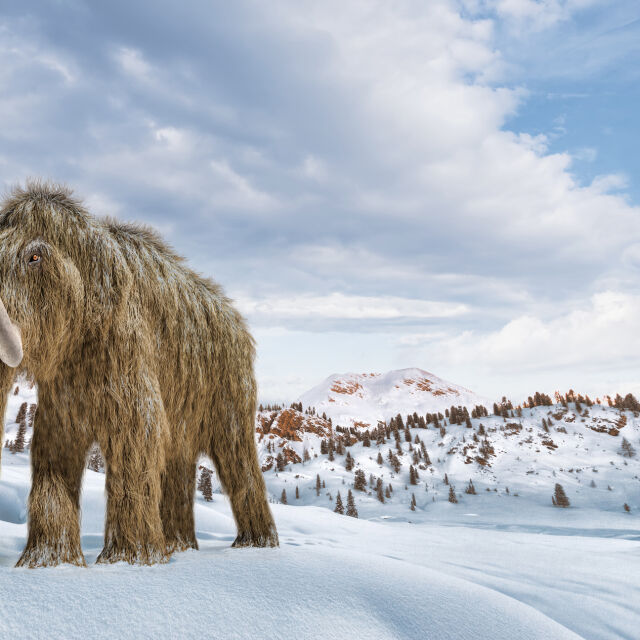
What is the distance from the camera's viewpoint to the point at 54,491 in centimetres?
381

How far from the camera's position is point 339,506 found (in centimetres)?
1631

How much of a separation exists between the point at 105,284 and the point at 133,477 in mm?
1693

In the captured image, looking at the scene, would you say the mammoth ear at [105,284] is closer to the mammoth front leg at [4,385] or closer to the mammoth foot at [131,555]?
the mammoth front leg at [4,385]

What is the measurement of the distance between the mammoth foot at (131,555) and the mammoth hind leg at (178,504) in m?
1.20

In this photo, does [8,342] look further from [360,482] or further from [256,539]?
[360,482]

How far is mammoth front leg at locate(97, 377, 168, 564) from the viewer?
375cm

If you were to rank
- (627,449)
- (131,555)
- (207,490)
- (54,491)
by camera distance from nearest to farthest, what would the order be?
1. (131,555)
2. (54,491)
3. (207,490)
4. (627,449)

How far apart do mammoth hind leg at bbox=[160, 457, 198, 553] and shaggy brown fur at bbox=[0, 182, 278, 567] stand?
0.14 m

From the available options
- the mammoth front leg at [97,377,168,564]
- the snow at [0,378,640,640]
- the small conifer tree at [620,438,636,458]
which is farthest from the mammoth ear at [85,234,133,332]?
the small conifer tree at [620,438,636,458]

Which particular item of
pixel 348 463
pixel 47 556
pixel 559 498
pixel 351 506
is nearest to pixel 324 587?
pixel 47 556

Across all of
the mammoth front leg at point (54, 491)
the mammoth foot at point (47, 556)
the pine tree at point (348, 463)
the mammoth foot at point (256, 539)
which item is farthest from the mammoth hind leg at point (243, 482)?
the pine tree at point (348, 463)

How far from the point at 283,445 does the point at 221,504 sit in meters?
17.4

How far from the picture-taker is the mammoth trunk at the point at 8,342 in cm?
318

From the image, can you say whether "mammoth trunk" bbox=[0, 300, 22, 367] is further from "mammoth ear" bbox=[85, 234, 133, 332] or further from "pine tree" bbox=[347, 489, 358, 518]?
"pine tree" bbox=[347, 489, 358, 518]
